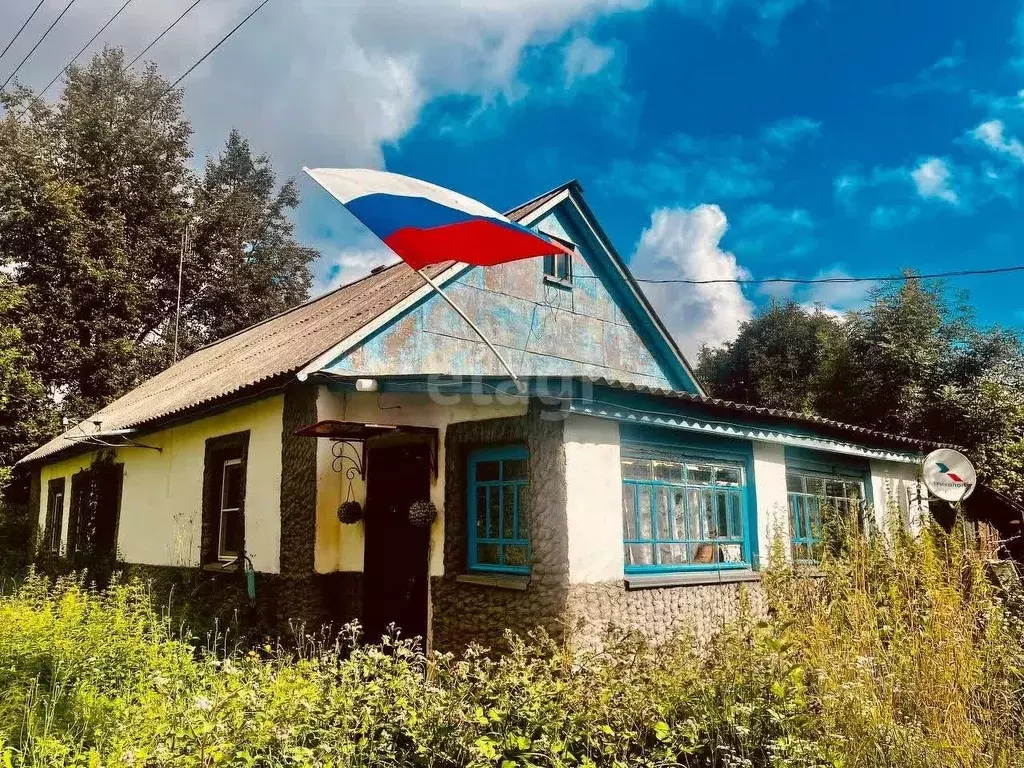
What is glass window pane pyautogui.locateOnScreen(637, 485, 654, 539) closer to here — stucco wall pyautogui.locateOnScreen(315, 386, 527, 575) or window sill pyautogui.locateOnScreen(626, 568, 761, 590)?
window sill pyautogui.locateOnScreen(626, 568, 761, 590)

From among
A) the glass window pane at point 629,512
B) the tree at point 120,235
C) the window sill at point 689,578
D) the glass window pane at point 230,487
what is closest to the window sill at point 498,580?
the window sill at point 689,578

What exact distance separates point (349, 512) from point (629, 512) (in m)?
2.96

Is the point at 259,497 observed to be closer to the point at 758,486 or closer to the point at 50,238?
the point at 758,486

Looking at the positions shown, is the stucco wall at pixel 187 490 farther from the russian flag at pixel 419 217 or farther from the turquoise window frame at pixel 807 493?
the turquoise window frame at pixel 807 493

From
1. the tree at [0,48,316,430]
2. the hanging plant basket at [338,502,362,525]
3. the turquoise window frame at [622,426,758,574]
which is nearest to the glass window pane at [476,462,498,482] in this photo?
the turquoise window frame at [622,426,758,574]

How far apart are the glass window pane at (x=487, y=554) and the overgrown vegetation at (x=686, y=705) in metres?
2.18

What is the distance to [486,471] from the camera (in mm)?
7324

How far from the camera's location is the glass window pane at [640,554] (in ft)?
23.9

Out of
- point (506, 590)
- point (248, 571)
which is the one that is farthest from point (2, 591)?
point (506, 590)

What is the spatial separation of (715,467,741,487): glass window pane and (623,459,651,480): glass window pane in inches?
50.1

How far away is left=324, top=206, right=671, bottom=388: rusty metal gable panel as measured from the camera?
9.47 metres

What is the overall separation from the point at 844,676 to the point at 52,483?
18395mm

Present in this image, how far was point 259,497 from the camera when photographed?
9.02 m

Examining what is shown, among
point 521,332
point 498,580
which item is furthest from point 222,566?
point 521,332
